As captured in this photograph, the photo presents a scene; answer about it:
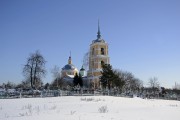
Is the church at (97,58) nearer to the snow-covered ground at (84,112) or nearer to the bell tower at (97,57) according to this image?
the bell tower at (97,57)

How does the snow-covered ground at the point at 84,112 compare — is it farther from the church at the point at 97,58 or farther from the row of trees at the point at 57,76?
the church at the point at 97,58

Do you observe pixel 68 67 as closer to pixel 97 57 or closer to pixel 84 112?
pixel 97 57

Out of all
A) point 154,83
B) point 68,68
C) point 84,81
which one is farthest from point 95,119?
point 68,68

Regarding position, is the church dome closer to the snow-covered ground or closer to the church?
the church

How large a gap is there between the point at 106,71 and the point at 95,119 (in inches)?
2024

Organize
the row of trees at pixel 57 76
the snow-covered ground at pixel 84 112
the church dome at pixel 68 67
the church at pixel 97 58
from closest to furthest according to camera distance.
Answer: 1. the snow-covered ground at pixel 84 112
2. the row of trees at pixel 57 76
3. the church at pixel 97 58
4. the church dome at pixel 68 67

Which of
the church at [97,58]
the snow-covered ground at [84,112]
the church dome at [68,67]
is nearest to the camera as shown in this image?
the snow-covered ground at [84,112]

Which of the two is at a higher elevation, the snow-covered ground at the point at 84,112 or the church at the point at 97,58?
the church at the point at 97,58

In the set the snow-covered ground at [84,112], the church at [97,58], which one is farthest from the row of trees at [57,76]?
the snow-covered ground at [84,112]

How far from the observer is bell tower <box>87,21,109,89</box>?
256 ft

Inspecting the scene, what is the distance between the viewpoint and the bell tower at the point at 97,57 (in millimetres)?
78125

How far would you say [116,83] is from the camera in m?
62.5

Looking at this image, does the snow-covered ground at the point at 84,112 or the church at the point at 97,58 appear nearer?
the snow-covered ground at the point at 84,112

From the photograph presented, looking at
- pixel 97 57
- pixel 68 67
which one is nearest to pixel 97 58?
pixel 97 57
